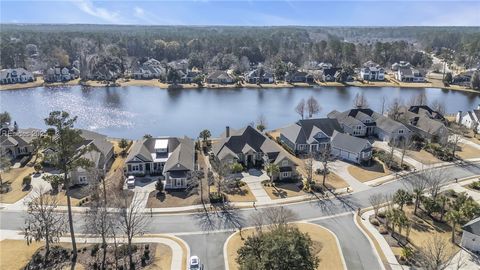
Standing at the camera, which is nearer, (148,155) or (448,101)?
(148,155)

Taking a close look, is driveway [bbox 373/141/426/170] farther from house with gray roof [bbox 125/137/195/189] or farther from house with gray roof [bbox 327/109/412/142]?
house with gray roof [bbox 125/137/195/189]

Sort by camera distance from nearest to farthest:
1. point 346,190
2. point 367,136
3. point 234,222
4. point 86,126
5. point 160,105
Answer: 1. point 234,222
2. point 346,190
3. point 367,136
4. point 86,126
5. point 160,105

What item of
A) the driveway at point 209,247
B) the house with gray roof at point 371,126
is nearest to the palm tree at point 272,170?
the driveway at point 209,247

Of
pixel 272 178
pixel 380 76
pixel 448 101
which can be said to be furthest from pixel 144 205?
pixel 380 76

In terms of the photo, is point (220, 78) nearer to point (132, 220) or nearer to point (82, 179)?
point (82, 179)

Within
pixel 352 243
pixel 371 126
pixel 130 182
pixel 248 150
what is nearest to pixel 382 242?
pixel 352 243

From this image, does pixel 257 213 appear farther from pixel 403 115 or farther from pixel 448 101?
pixel 448 101

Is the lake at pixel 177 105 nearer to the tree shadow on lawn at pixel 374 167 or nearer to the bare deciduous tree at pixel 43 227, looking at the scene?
the tree shadow on lawn at pixel 374 167
